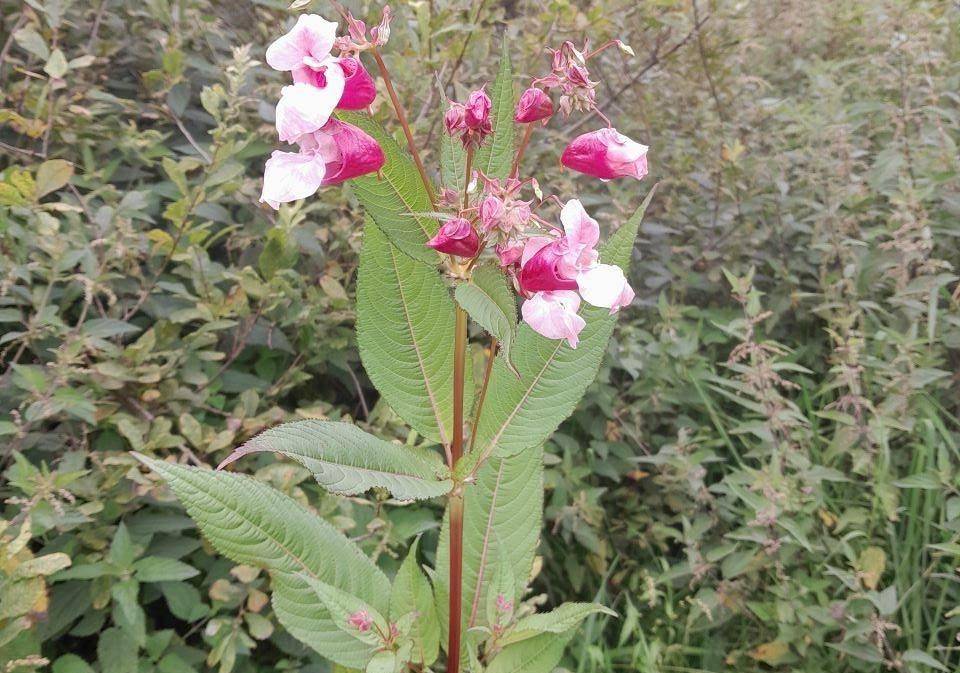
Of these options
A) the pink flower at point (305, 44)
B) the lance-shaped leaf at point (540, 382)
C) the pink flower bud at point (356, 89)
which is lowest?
the lance-shaped leaf at point (540, 382)

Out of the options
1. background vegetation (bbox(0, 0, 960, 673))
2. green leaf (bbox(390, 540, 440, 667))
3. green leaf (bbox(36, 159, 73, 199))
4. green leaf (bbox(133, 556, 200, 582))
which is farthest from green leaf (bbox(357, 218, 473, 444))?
green leaf (bbox(36, 159, 73, 199))

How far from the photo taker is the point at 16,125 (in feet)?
Answer: 5.25

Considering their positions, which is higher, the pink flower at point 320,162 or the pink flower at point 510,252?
the pink flower at point 320,162

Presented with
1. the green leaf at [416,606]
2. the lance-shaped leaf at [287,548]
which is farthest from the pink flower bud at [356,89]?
the green leaf at [416,606]

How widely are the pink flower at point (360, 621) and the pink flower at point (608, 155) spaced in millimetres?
602

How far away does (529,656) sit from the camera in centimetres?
104

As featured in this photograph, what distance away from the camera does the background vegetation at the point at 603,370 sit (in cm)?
138

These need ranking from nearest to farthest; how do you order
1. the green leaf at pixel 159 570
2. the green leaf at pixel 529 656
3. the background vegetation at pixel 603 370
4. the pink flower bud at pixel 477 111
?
the pink flower bud at pixel 477 111
the green leaf at pixel 529 656
the green leaf at pixel 159 570
the background vegetation at pixel 603 370

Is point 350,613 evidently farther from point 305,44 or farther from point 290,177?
point 305,44

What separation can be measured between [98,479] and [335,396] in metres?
0.69

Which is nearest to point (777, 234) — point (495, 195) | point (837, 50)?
point (837, 50)

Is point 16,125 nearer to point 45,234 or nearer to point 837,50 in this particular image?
point 45,234

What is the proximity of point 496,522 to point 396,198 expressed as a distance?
540 mm

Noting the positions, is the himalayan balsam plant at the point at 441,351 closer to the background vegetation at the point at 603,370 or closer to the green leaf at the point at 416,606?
the green leaf at the point at 416,606
